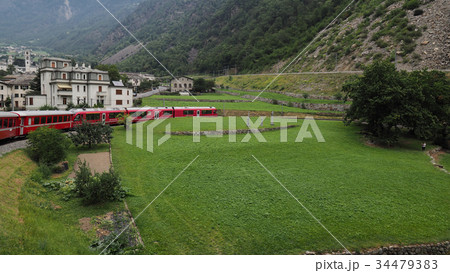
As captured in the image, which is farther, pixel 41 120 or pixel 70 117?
pixel 70 117

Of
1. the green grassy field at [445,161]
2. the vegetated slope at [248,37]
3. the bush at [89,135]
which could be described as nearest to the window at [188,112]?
the bush at [89,135]

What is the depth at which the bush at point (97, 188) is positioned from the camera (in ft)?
41.7

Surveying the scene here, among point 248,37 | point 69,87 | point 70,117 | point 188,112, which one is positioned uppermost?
point 248,37

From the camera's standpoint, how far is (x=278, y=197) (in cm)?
1396

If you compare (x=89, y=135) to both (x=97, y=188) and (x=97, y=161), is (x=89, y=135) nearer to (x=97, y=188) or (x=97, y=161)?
(x=97, y=161)

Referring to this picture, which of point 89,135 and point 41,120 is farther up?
point 41,120

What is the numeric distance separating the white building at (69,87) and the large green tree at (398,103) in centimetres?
3648

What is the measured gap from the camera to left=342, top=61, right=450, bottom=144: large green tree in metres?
23.4

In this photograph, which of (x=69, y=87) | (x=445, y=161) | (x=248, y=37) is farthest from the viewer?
(x=248, y=37)

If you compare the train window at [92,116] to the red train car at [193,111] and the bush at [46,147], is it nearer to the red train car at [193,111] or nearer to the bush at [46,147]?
the red train car at [193,111]

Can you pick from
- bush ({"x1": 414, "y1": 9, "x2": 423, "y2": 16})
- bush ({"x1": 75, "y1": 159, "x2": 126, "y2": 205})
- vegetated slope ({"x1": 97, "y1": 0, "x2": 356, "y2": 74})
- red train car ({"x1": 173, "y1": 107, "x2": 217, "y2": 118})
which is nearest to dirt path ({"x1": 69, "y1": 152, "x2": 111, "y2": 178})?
bush ({"x1": 75, "y1": 159, "x2": 126, "y2": 205})

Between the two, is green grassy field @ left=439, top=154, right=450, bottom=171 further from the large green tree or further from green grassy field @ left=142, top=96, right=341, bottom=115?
green grassy field @ left=142, top=96, right=341, bottom=115

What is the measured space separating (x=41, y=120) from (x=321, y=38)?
6780 centimetres

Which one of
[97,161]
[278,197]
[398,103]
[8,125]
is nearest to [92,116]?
[8,125]
